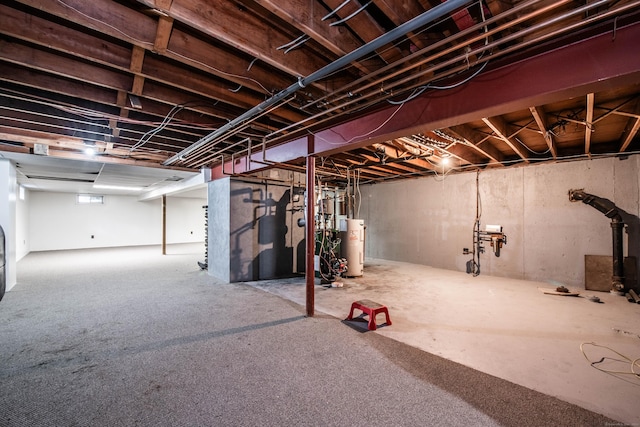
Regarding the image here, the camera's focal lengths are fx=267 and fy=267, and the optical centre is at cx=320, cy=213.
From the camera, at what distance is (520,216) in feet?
17.8

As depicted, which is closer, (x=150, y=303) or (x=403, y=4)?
(x=403, y=4)

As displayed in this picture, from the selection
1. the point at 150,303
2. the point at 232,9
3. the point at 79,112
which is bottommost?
the point at 150,303

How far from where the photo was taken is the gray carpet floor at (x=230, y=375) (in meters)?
1.63

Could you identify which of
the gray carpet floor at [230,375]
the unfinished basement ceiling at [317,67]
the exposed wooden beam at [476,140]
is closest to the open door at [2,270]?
the gray carpet floor at [230,375]

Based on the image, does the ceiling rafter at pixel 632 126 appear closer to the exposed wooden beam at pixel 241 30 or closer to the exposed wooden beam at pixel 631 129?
the exposed wooden beam at pixel 631 129

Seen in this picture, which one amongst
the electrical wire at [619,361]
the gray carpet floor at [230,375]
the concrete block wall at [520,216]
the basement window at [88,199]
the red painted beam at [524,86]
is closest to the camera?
the red painted beam at [524,86]

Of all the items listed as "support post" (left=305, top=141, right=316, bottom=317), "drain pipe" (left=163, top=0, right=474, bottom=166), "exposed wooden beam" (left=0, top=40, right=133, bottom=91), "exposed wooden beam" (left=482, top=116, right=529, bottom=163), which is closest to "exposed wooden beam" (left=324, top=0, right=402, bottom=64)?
"drain pipe" (left=163, top=0, right=474, bottom=166)

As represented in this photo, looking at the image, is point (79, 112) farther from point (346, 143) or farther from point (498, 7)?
point (498, 7)

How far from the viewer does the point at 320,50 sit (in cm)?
212

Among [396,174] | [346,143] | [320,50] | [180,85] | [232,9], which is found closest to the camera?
[232,9]

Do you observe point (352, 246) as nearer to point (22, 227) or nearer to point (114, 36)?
Result: point (114, 36)

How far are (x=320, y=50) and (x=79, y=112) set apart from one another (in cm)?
288

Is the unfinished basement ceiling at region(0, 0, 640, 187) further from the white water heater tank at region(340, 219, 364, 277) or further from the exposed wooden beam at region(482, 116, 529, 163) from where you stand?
the white water heater tank at region(340, 219, 364, 277)

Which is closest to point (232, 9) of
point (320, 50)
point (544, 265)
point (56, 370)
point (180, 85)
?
point (320, 50)
